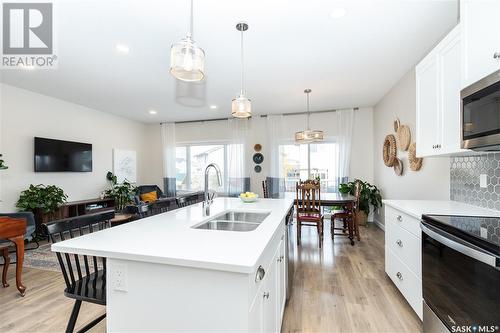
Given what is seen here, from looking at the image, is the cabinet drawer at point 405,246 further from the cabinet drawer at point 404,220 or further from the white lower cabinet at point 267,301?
the white lower cabinet at point 267,301

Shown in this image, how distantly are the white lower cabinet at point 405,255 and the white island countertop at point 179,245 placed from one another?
3.94ft

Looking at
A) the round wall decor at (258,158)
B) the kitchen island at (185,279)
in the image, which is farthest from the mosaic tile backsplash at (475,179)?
the round wall decor at (258,158)

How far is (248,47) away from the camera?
103 inches

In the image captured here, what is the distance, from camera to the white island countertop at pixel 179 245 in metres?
0.91

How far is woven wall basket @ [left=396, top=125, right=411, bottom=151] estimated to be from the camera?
3281 mm

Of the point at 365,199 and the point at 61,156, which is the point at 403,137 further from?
the point at 61,156

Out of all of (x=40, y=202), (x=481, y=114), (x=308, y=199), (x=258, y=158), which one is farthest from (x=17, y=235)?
(x=258, y=158)

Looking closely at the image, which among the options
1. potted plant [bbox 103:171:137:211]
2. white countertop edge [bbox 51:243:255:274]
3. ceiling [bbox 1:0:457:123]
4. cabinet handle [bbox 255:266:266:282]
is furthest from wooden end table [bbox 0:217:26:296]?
potted plant [bbox 103:171:137:211]

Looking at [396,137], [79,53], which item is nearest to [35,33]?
[79,53]

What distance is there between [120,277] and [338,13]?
256cm

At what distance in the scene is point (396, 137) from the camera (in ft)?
12.6

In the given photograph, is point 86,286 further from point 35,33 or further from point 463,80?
point 463,80

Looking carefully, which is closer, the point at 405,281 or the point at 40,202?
the point at 405,281

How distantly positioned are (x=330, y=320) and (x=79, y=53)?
386 cm
